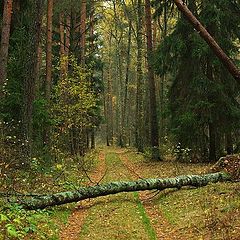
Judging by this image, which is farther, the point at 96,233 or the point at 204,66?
the point at 204,66

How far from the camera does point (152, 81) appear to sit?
20750mm

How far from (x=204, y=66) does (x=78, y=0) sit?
10.9 meters

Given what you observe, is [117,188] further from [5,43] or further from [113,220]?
[5,43]

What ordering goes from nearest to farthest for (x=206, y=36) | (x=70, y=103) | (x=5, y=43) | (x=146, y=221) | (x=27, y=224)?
(x=27, y=224), (x=146, y=221), (x=206, y=36), (x=5, y=43), (x=70, y=103)

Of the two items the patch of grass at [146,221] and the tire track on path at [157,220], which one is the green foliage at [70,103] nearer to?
the tire track on path at [157,220]

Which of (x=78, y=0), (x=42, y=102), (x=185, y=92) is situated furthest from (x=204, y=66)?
(x=78, y=0)

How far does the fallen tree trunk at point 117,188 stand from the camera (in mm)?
9078

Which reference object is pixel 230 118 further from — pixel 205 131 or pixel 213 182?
pixel 213 182

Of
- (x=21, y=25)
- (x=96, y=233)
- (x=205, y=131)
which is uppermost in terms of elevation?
(x=21, y=25)

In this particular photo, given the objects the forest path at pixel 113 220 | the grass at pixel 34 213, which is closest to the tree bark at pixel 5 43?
the grass at pixel 34 213

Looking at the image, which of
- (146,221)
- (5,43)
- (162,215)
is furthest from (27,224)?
(5,43)

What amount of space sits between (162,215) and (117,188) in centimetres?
165

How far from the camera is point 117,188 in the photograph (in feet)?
33.8

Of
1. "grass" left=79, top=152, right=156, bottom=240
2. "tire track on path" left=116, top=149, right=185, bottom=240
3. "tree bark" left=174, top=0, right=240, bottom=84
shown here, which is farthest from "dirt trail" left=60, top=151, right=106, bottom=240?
"tree bark" left=174, top=0, right=240, bottom=84
